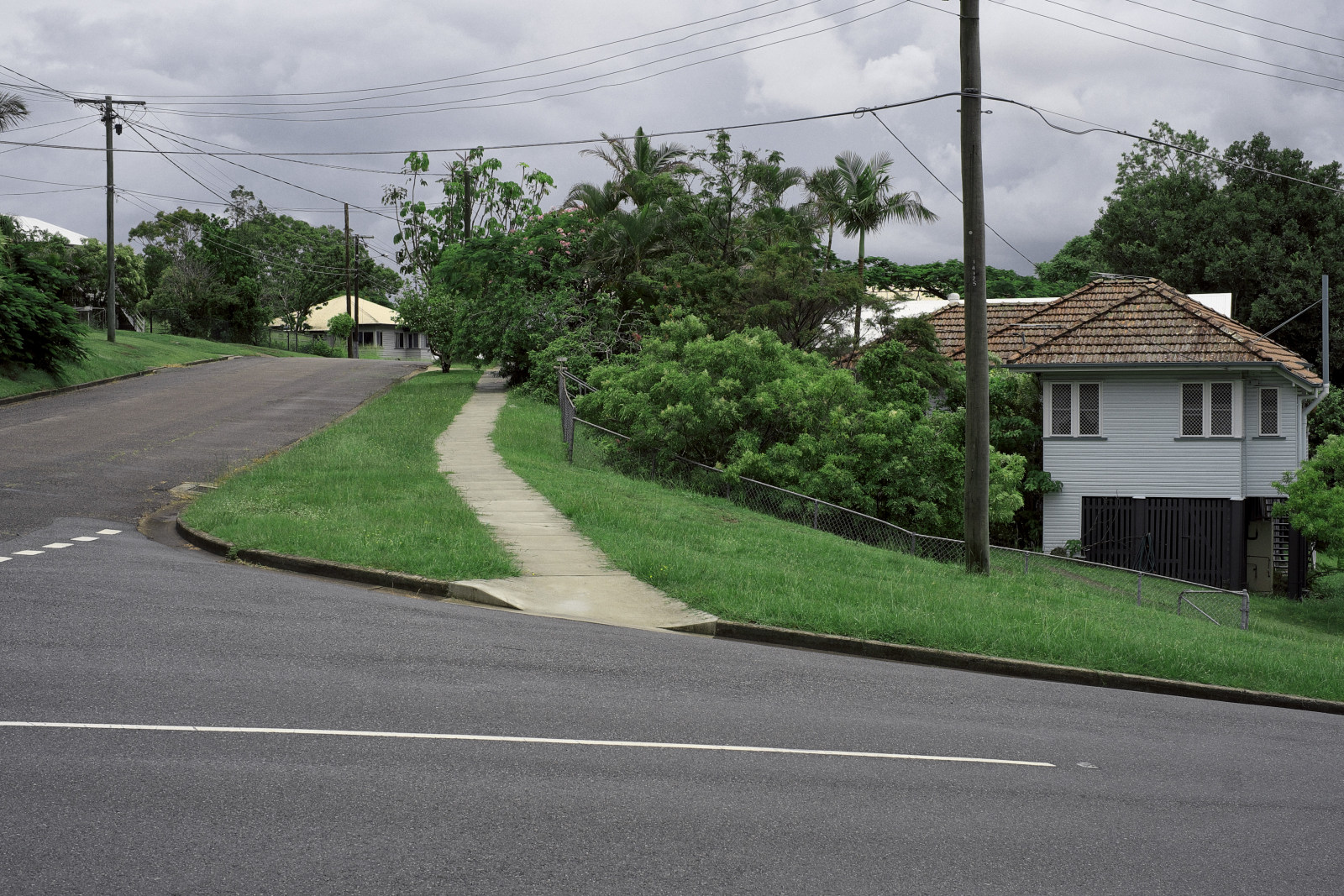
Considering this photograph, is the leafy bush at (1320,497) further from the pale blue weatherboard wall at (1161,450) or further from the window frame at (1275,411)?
the window frame at (1275,411)

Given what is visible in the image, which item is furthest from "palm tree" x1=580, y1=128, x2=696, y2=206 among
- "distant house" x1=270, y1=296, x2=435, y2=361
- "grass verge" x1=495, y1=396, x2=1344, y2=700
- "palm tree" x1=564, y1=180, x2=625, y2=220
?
"distant house" x1=270, y1=296, x2=435, y2=361

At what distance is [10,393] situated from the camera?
88.8 ft

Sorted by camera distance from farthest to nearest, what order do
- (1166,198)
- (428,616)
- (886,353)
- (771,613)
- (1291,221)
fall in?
1. (1166,198)
2. (1291,221)
3. (886,353)
4. (771,613)
5. (428,616)

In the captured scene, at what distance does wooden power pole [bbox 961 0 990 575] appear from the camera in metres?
14.4

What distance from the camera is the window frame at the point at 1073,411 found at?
91.4ft

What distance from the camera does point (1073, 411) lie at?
91.8ft

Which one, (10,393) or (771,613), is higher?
(10,393)

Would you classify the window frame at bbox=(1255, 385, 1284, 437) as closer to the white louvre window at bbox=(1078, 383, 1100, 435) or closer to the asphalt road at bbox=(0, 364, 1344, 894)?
the white louvre window at bbox=(1078, 383, 1100, 435)

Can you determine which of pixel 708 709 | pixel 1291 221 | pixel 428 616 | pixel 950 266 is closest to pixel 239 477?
pixel 428 616

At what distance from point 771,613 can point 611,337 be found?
72.4ft

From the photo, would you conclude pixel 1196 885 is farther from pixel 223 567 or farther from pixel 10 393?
pixel 10 393

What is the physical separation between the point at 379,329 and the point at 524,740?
81.0m

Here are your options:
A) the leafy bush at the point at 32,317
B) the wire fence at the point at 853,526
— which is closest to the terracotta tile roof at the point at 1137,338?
the wire fence at the point at 853,526

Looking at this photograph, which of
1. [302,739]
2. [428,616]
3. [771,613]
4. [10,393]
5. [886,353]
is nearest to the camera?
[302,739]
